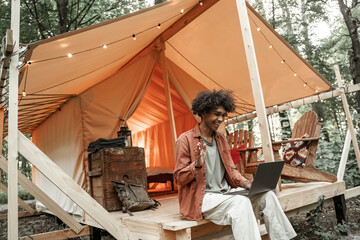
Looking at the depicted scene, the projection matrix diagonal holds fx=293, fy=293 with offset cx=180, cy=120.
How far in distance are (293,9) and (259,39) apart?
882cm

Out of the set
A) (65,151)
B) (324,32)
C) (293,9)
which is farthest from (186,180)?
(324,32)

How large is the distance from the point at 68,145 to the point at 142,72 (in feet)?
6.46

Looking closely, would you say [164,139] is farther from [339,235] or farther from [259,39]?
[339,235]

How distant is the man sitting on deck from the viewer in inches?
88.4

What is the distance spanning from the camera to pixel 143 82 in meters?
5.44

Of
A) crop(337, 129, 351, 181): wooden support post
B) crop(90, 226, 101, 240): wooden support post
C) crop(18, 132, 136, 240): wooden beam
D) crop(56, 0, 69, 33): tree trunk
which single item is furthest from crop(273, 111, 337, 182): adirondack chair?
crop(56, 0, 69, 33): tree trunk

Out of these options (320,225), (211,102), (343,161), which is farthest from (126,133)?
(343,161)

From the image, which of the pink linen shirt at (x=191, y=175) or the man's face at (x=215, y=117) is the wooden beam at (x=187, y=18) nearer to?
the man's face at (x=215, y=117)

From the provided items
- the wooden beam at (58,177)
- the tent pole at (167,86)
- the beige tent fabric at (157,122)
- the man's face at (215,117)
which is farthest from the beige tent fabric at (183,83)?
the wooden beam at (58,177)

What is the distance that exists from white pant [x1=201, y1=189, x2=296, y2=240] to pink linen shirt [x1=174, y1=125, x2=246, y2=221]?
88mm

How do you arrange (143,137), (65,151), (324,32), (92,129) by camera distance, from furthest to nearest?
(324,32), (143,137), (65,151), (92,129)

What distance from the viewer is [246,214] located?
2203 mm

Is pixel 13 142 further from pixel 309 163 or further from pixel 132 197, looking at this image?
pixel 309 163

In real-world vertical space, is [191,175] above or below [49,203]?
above
